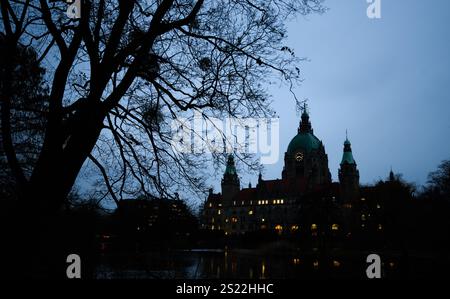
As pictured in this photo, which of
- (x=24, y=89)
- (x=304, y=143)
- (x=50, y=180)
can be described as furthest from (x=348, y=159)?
(x=50, y=180)

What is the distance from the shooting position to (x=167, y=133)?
7895mm

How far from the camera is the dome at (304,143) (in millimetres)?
153788

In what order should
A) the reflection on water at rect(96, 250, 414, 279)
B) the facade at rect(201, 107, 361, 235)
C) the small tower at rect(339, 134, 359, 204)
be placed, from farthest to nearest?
the facade at rect(201, 107, 361, 235) → the small tower at rect(339, 134, 359, 204) → the reflection on water at rect(96, 250, 414, 279)

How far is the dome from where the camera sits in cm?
15379

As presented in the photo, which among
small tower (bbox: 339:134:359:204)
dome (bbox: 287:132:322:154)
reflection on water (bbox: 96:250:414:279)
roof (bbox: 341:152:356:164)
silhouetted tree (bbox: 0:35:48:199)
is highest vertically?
dome (bbox: 287:132:322:154)

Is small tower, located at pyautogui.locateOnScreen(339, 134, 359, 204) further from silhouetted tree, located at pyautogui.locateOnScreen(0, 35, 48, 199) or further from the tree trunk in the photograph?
the tree trunk

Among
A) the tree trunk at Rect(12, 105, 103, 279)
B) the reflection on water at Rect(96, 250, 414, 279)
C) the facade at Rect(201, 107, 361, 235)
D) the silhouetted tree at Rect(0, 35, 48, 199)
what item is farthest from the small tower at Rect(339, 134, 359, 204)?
the tree trunk at Rect(12, 105, 103, 279)

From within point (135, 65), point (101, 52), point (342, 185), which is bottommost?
point (135, 65)

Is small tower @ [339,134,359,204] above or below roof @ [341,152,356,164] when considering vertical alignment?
below

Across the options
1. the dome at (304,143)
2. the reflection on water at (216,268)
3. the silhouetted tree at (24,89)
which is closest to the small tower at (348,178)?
the dome at (304,143)

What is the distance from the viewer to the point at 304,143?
15488cm
